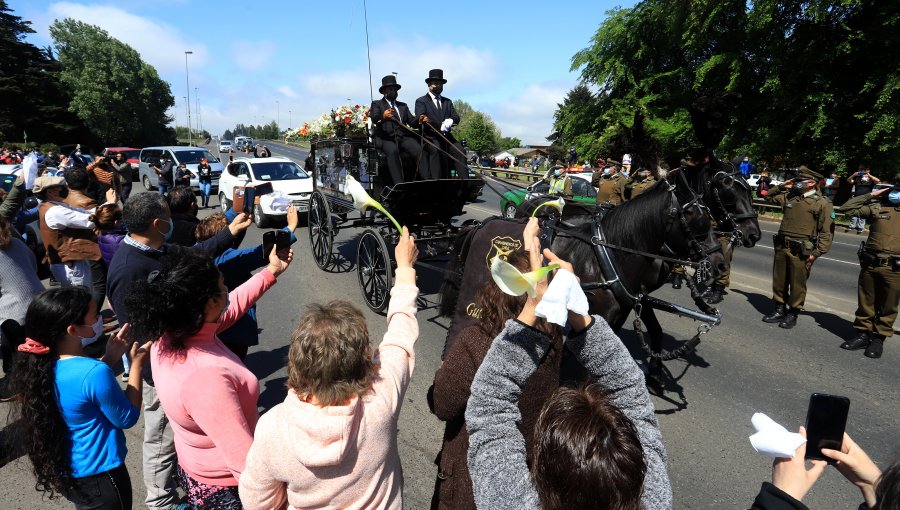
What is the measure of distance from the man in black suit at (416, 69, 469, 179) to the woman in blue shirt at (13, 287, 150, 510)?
5.38 meters

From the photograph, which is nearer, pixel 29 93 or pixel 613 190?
pixel 613 190

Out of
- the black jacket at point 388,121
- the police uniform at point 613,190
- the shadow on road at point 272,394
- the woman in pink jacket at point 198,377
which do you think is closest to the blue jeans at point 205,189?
the black jacket at point 388,121

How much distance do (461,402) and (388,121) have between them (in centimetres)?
588

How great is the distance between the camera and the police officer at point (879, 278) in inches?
219

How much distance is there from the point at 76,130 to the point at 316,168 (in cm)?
5586

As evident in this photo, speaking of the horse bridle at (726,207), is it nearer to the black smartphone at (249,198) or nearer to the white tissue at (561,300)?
the white tissue at (561,300)

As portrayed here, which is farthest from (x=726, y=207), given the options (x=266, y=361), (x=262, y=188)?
(x=266, y=361)

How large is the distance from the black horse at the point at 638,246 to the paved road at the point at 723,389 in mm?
720

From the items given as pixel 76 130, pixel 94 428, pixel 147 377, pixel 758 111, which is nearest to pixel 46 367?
pixel 94 428

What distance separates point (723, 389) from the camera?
15.5 ft

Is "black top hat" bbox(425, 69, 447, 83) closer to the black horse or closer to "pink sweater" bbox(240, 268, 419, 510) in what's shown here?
the black horse

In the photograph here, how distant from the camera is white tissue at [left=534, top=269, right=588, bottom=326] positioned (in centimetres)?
136

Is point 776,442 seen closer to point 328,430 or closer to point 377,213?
point 328,430

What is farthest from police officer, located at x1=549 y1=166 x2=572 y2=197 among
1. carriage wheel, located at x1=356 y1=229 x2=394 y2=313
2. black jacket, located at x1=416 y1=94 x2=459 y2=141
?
carriage wheel, located at x1=356 y1=229 x2=394 y2=313
